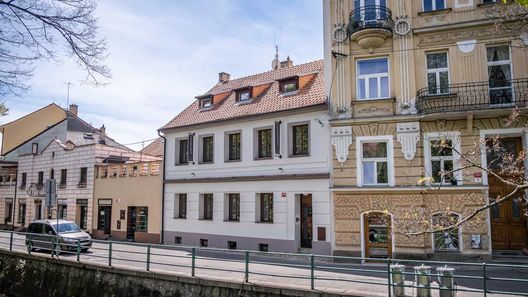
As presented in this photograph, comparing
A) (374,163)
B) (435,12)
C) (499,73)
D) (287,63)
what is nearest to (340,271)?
(374,163)

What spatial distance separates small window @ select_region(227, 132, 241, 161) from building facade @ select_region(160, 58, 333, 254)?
53mm

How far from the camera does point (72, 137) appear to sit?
126 ft

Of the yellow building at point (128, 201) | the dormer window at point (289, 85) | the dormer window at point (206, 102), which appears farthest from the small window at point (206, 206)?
the dormer window at point (289, 85)

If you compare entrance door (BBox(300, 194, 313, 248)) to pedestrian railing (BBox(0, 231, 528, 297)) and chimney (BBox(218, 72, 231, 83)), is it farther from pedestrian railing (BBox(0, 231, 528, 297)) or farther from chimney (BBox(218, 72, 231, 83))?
chimney (BBox(218, 72, 231, 83))

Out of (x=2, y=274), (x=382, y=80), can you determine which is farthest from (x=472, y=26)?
(x=2, y=274)

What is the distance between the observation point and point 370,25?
17.3m

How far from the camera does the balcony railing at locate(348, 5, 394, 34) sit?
1730 centimetres

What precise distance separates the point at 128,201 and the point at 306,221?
13219 millimetres

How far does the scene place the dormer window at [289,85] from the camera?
21.7 meters

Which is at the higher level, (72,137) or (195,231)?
(72,137)

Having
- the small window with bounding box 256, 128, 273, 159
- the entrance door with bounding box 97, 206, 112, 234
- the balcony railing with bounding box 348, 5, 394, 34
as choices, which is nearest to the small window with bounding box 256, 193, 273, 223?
the small window with bounding box 256, 128, 273, 159

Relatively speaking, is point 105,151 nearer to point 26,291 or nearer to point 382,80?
point 26,291

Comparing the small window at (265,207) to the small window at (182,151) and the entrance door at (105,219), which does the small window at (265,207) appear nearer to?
the small window at (182,151)

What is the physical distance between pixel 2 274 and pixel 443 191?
1876 cm
